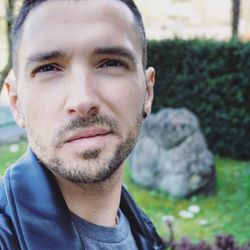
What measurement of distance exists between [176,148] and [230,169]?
1.51 m

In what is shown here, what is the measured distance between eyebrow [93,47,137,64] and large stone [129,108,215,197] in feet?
15.3

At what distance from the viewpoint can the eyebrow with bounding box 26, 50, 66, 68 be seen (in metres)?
1.28

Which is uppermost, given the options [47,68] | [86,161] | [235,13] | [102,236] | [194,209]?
[47,68]

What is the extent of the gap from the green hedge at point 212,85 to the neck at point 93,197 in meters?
6.37

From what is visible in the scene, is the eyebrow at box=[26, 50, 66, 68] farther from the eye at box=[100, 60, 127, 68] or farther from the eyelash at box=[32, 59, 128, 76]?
the eye at box=[100, 60, 127, 68]

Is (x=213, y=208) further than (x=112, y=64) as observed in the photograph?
Yes

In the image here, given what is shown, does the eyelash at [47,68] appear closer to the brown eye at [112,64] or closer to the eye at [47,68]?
the eye at [47,68]

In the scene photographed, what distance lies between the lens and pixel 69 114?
1.28 m

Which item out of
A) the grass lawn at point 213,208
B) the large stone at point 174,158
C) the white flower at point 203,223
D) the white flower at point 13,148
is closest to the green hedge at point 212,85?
the grass lawn at point 213,208

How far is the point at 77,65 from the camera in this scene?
130 centimetres

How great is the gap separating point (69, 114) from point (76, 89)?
0.22ft

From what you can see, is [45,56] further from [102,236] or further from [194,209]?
[194,209]

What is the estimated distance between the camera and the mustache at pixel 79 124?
1.27 metres

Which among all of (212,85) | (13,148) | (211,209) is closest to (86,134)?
(211,209)
